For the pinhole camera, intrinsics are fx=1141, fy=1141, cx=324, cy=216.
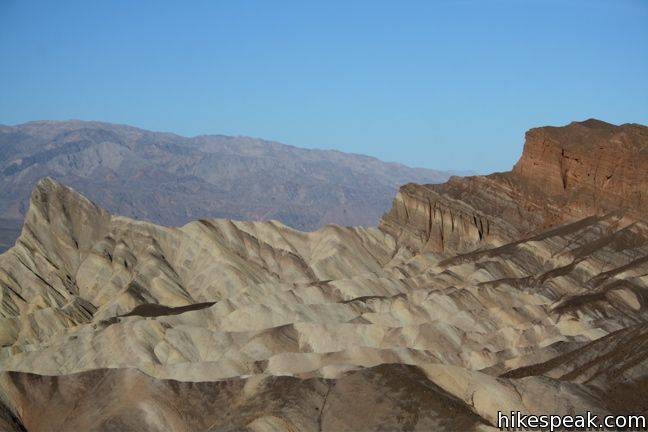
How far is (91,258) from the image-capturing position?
4791 inches

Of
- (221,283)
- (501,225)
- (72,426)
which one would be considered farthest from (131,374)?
(501,225)

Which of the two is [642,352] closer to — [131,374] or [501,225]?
[131,374]

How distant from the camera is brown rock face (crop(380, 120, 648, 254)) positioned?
128 metres

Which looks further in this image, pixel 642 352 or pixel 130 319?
pixel 130 319

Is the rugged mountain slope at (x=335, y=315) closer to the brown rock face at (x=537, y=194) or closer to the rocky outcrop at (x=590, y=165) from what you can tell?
the brown rock face at (x=537, y=194)

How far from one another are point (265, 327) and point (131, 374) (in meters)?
34.8

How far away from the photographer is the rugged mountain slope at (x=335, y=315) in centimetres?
6169

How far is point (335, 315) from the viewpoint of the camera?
101m

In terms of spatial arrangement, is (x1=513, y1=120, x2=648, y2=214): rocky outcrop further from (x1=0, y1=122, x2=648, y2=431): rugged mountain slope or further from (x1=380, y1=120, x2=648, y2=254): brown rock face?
(x1=0, y1=122, x2=648, y2=431): rugged mountain slope

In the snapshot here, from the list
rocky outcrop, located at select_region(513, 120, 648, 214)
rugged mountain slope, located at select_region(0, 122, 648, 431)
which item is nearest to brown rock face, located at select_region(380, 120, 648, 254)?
rocky outcrop, located at select_region(513, 120, 648, 214)

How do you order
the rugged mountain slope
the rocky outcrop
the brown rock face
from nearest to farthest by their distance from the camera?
the rugged mountain slope
the rocky outcrop
the brown rock face

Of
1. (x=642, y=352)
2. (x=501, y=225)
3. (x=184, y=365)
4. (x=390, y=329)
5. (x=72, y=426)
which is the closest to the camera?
(x=72, y=426)

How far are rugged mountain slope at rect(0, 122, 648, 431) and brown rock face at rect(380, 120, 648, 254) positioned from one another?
1.07 ft

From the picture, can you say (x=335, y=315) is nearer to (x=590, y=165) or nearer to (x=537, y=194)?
(x=537, y=194)
